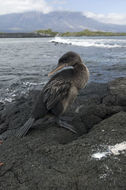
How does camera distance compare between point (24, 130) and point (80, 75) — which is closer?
point (24, 130)

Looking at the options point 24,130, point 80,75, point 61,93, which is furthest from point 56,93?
point 24,130

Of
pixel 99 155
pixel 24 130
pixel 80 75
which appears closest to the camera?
pixel 99 155

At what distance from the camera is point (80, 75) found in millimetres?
4852

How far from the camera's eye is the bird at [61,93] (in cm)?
469

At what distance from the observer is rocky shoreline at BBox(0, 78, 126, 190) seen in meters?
2.75

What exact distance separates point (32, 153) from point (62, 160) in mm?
577

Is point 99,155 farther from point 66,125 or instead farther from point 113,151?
point 66,125

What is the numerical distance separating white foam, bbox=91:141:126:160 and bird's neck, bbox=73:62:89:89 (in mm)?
1753

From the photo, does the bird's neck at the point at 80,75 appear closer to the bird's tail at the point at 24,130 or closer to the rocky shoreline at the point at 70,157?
the rocky shoreline at the point at 70,157

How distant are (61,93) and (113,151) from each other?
180 centimetres

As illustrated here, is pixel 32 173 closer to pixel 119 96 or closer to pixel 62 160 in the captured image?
pixel 62 160

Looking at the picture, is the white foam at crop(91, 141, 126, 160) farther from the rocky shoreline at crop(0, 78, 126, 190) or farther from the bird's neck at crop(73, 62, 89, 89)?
the bird's neck at crop(73, 62, 89, 89)

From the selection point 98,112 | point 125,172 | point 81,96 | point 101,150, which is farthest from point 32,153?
point 81,96

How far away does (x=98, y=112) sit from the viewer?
16.0 feet
